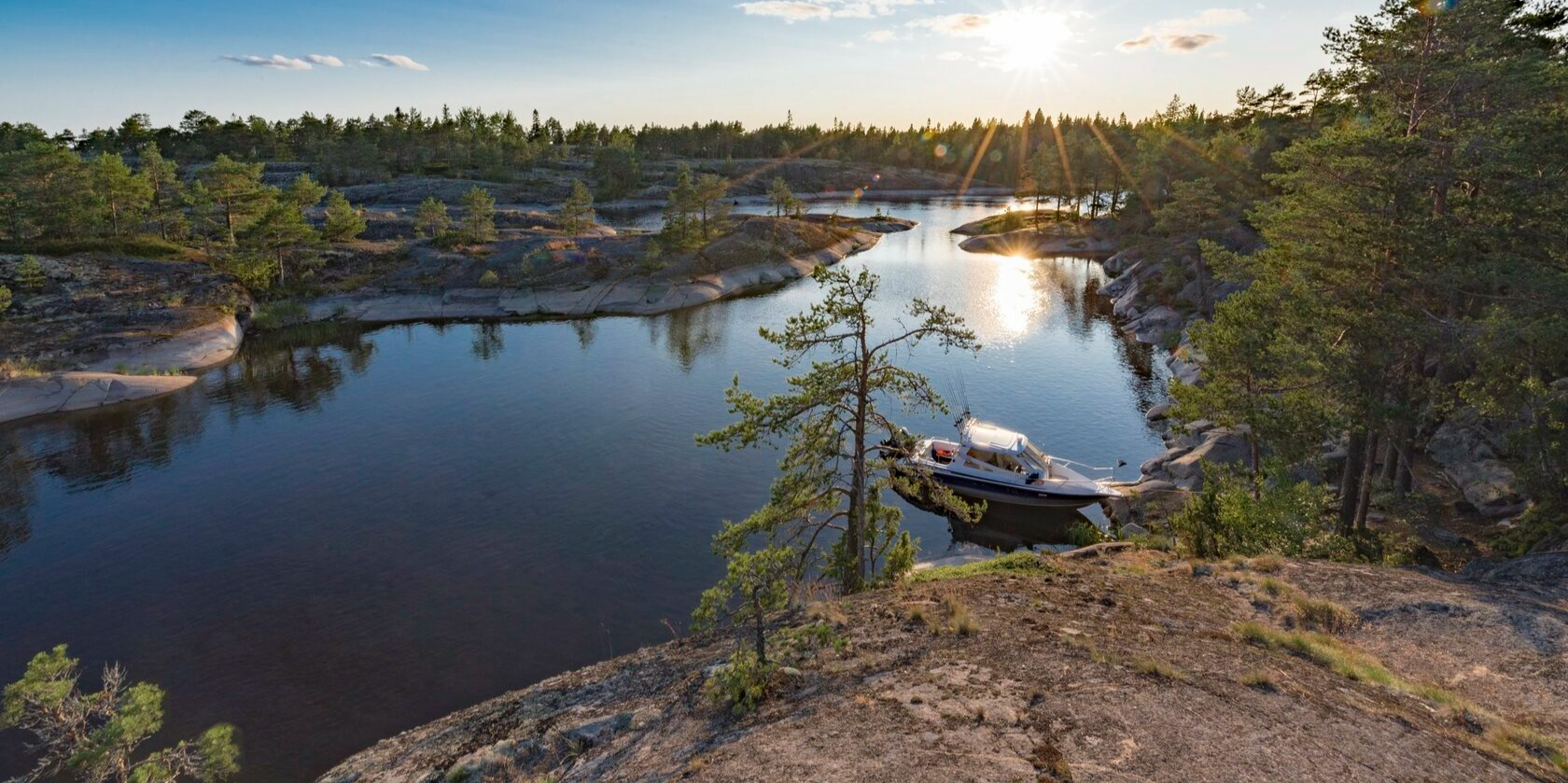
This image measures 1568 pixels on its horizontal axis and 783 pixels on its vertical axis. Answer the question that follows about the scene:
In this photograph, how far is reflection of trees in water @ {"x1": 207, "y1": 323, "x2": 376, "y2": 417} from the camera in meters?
49.2

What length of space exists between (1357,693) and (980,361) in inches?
1744

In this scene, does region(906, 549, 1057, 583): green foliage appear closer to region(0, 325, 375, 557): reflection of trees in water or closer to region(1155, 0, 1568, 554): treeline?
region(1155, 0, 1568, 554): treeline

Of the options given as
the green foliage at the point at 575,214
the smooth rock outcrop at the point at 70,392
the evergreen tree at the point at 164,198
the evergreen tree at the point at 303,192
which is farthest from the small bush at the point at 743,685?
the evergreen tree at the point at 303,192

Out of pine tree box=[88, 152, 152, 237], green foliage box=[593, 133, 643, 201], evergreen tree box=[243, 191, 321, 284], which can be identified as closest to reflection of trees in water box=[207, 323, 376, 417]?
evergreen tree box=[243, 191, 321, 284]

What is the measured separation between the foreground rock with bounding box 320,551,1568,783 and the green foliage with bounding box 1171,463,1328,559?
2.90 m

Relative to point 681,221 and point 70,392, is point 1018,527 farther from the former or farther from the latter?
point 681,221

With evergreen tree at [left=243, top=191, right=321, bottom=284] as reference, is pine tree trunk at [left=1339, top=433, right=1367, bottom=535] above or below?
below

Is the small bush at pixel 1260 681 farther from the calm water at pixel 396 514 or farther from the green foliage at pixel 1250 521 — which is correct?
the calm water at pixel 396 514

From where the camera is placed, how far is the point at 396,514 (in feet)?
107

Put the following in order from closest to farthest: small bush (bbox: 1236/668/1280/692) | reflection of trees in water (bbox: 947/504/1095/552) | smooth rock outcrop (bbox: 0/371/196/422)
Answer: small bush (bbox: 1236/668/1280/692) → reflection of trees in water (bbox: 947/504/1095/552) → smooth rock outcrop (bbox: 0/371/196/422)

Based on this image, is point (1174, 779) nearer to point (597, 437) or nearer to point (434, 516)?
point (434, 516)

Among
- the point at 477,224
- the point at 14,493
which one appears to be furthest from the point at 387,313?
the point at 14,493

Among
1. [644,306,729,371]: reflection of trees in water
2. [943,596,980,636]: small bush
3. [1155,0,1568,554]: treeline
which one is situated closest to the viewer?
[943,596,980,636]: small bush

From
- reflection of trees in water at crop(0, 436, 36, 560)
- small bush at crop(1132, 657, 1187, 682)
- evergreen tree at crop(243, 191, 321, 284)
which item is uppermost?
evergreen tree at crop(243, 191, 321, 284)
